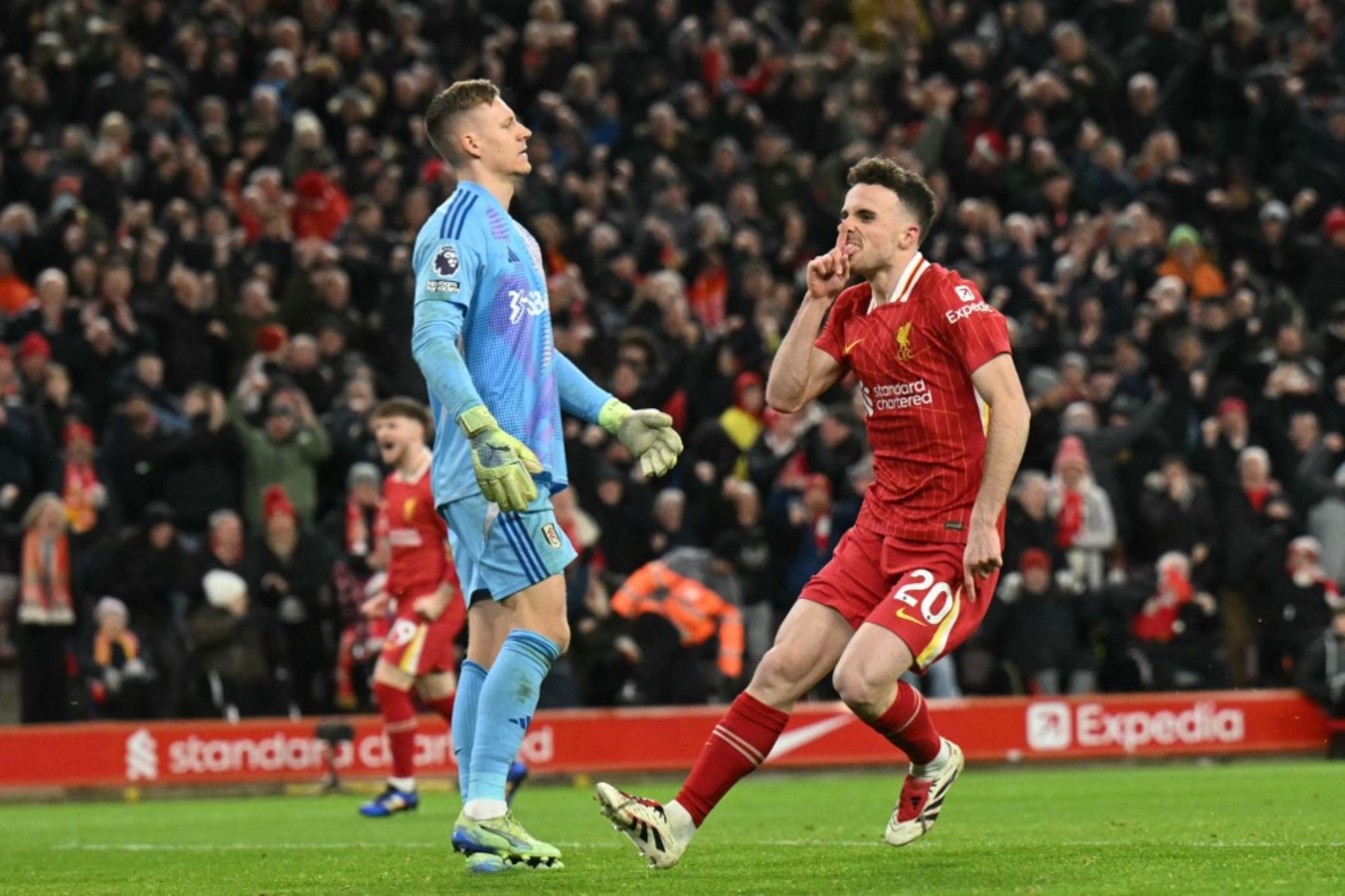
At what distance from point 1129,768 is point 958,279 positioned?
10.5 metres

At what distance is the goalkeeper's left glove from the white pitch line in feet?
6.36

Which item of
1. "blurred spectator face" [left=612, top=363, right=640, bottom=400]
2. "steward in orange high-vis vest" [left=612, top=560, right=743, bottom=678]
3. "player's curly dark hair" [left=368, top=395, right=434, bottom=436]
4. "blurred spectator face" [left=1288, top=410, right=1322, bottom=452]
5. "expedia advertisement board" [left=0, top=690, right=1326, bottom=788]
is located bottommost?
"expedia advertisement board" [left=0, top=690, right=1326, bottom=788]

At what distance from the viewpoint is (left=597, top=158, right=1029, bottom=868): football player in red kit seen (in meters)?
7.96

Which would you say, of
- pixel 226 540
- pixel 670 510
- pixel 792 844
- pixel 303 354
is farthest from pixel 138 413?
pixel 792 844

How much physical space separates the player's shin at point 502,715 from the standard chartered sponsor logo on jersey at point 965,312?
1814 mm

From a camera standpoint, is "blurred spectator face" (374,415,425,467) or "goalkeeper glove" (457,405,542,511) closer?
"goalkeeper glove" (457,405,542,511)

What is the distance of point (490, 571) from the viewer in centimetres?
798

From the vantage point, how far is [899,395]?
8.32 meters

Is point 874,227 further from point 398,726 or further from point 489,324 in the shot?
point 398,726

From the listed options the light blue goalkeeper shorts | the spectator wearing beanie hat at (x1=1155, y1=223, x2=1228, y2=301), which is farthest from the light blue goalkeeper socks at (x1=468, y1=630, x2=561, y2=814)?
the spectator wearing beanie hat at (x1=1155, y1=223, x2=1228, y2=301)

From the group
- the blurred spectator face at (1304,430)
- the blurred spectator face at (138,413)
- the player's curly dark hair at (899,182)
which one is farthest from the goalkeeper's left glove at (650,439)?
the blurred spectator face at (1304,430)

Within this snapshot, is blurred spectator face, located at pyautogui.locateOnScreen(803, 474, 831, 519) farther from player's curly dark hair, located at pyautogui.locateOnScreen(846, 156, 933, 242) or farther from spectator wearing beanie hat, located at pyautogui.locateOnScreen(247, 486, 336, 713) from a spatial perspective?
player's curly dark hair, located at pyautogui.locateOnScreen(846, 156, 933, 242)

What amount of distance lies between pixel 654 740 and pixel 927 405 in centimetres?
965

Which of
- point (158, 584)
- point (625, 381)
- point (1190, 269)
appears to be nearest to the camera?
point (158, 584)
